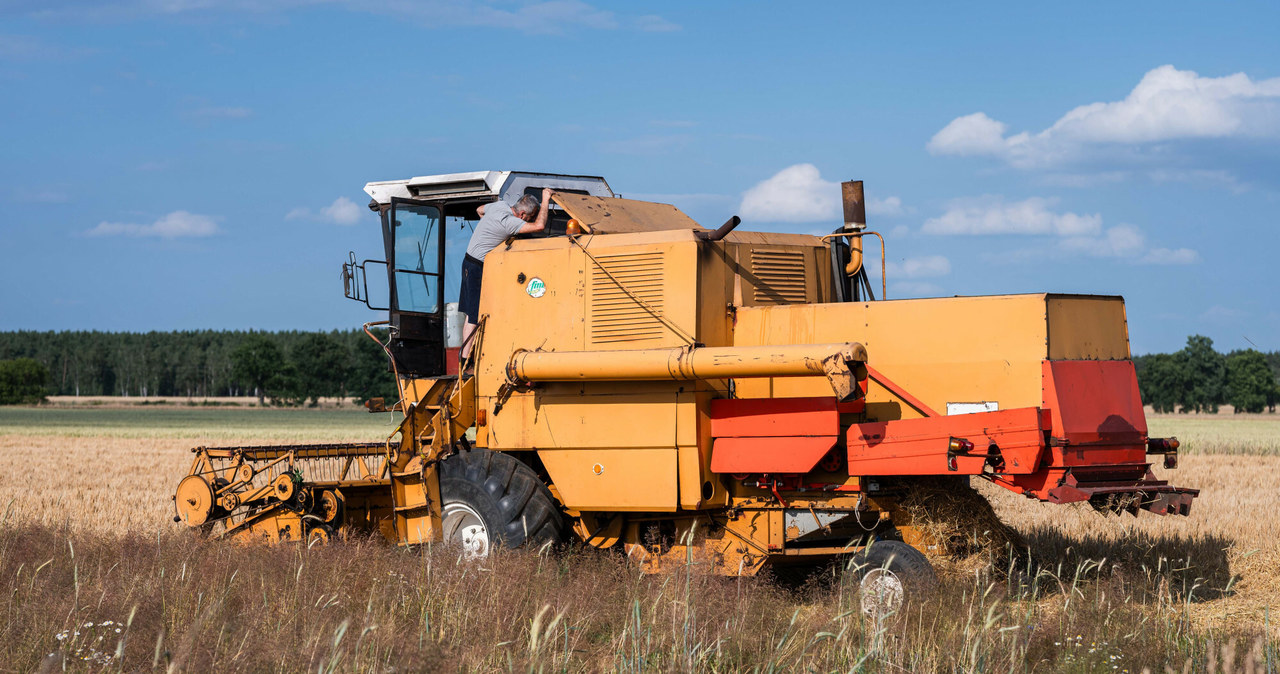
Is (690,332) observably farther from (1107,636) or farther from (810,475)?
(1107,636)

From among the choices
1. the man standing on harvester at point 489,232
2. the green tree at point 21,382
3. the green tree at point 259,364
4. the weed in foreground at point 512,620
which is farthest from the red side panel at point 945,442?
the green tree at point 21,382

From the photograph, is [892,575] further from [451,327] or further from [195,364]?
[195,364]

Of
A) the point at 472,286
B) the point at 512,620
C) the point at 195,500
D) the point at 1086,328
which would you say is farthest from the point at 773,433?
the point at 195,500

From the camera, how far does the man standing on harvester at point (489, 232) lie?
8703 mm

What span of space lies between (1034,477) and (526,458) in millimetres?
3745

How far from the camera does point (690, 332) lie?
766cm

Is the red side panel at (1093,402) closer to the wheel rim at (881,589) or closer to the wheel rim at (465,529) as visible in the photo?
the wheel rim at (881,589)

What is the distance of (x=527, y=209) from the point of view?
875cm

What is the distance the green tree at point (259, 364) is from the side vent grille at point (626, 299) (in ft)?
347

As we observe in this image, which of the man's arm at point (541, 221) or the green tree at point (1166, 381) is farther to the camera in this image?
the green tree at point (1166, 381)

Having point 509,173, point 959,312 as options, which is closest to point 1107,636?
point 959,312

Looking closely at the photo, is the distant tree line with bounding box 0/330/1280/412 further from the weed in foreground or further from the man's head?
the weed in foreground

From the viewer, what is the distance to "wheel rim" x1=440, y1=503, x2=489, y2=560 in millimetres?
8180

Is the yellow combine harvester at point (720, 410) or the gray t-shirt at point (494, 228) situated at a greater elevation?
the gray t-shirt at point (494, 228)
